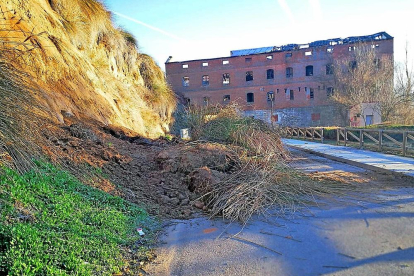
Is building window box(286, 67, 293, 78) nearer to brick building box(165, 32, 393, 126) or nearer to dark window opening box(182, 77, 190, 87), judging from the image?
brick building box(165, 32, 393, 126)

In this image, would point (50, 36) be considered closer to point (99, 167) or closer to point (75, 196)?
point (99, 167)

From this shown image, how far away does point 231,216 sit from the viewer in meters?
5.00

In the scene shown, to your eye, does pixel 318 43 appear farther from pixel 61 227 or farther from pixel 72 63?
pixel 61 227

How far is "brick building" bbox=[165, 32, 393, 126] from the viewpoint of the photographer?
145 feet

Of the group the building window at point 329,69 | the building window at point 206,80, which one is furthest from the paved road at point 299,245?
the building window at point 206,80

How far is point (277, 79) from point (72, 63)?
3944 centimetres

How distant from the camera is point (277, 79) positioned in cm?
4603

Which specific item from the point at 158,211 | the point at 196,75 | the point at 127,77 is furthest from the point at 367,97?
the point at 158,211

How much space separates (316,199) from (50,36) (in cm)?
953

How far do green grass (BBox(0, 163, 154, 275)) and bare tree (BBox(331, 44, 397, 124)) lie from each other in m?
28.0

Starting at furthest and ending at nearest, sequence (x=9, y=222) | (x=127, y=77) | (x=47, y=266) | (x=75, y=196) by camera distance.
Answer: (x=127, y=77) < (x=75, y=196) < (x=9, y=222) < (x=47, y=266)

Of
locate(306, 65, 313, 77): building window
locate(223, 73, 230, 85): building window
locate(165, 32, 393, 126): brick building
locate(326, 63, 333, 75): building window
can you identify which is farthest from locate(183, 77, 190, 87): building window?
locate(326, 63, 333, 75): building window

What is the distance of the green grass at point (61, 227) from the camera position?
2695 millimetres

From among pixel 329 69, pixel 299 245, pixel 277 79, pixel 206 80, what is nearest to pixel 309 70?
pixel 329 69
